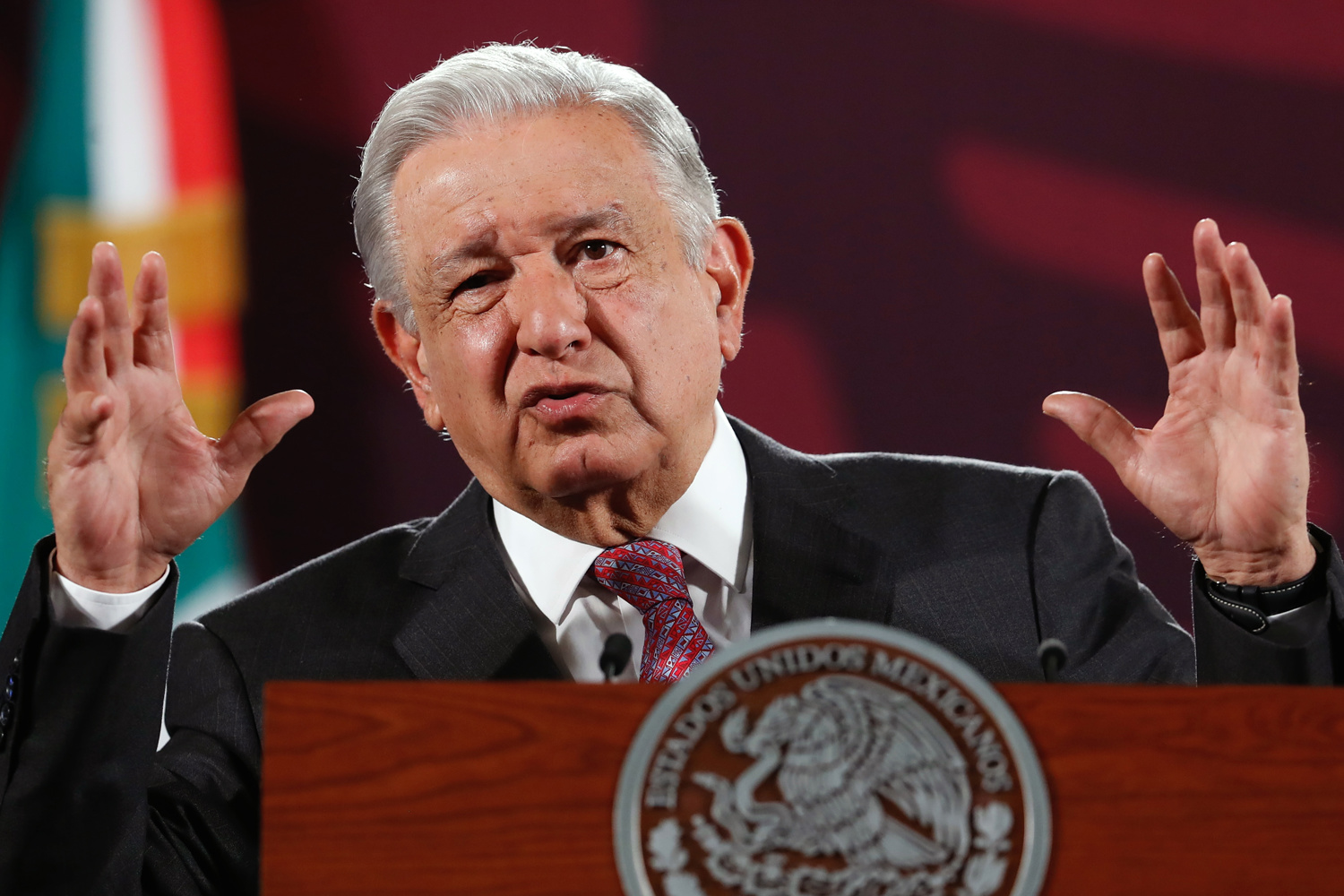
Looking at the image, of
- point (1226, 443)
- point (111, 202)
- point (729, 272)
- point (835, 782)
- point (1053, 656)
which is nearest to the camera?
point (835, 782)

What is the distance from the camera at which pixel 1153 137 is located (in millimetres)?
2467

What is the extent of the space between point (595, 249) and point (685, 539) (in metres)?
0.39

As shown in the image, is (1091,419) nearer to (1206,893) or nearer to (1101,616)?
(1101,616)

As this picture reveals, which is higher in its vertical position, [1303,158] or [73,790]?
[1303,158]

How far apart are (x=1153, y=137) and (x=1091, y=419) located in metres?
1.22

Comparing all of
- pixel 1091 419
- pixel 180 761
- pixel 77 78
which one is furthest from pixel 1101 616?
pixel 77 78

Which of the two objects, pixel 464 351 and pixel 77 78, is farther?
pixel 77 78

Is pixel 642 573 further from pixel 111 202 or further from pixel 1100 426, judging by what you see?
pixel 111 202

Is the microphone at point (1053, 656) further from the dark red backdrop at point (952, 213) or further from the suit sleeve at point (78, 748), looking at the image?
the dark red backdrop at point (952, 213)

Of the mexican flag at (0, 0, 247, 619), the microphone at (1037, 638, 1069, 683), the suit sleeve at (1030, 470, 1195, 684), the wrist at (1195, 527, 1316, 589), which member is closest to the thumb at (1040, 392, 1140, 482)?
the wrist at (1195, 527, 1316, 589)

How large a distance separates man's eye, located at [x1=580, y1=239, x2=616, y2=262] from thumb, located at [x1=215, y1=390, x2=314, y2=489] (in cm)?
40

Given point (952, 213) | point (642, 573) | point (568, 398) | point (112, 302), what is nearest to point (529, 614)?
point (642, 573)

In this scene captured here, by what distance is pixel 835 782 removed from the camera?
0.92 metres

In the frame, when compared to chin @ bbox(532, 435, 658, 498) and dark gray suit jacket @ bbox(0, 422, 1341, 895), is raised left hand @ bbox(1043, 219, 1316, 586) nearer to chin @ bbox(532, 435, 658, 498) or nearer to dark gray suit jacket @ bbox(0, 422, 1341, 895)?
dark gray suit jacket @ bbox(0, 422, 1341, 895)
